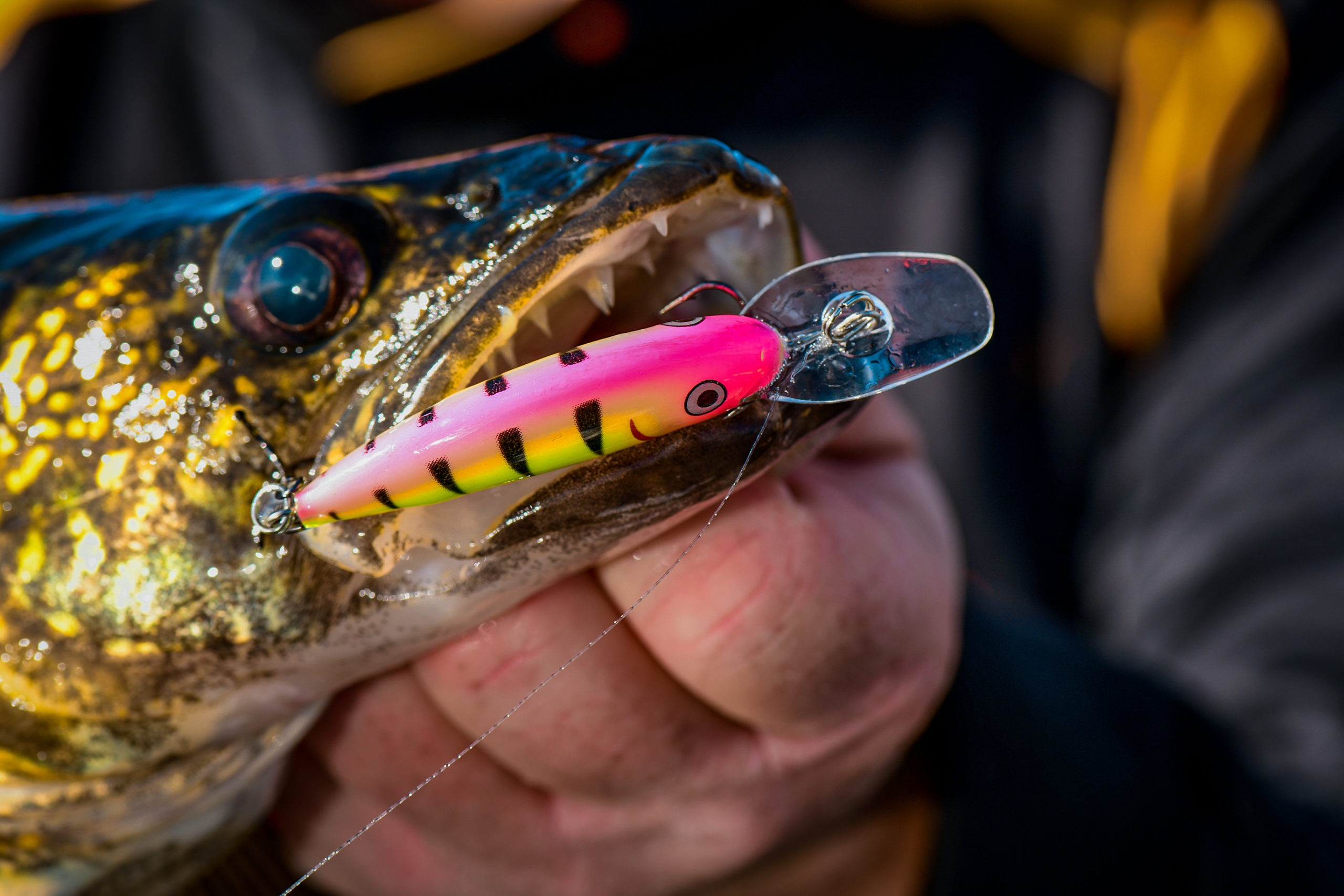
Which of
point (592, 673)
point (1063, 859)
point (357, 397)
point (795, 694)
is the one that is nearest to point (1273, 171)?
point (1063, 859)

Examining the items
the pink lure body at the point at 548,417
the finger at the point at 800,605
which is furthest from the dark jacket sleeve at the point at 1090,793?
the pink lure body at the point at 548,417

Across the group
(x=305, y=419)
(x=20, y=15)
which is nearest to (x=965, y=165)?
(x=305, y=419)

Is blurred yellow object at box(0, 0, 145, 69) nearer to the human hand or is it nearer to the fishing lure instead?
the human hand

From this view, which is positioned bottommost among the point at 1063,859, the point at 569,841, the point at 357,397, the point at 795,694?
the point at 1063,859

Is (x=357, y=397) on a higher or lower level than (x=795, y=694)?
higher

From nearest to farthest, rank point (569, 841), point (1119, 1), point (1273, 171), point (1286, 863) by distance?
point (569, 841), point (1286, 863), point (1273, 171), point (1119, 1)

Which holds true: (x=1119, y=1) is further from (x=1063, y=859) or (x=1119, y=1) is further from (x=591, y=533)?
(x=591, y=533)

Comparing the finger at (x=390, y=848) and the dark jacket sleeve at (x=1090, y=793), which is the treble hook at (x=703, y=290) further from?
the dark jacket sleeve at (x=1090, y=793)
